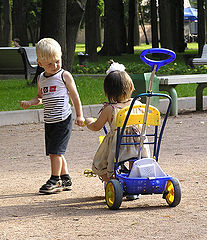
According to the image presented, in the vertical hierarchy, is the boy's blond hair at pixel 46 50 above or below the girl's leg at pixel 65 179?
above

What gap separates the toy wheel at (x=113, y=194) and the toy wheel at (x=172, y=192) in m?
0.39

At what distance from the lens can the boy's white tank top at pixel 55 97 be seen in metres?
5.80

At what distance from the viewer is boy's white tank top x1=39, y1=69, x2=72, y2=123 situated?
5.80 m

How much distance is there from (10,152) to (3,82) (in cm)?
884

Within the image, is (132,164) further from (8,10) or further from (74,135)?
(8,10)

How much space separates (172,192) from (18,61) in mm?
14338

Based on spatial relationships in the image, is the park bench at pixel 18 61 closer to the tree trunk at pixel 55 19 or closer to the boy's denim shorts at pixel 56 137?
the tree trunk at pixel 55 19

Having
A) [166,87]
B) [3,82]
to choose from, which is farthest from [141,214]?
[3,82]

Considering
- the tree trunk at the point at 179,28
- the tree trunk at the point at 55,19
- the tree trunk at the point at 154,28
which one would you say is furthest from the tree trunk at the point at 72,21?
the tree trunk at the point at 154,28

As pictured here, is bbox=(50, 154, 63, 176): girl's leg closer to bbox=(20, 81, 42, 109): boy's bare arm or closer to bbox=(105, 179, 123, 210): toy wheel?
bbox=(20, 81, 42, 109): boy's bare arm

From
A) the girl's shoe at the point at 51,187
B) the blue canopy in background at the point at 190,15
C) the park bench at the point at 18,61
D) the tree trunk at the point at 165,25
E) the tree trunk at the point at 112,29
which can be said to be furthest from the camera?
the blue canopy in background at the point at 190,15

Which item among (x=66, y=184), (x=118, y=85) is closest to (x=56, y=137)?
(x=66, y=184)

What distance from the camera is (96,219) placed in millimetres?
4812

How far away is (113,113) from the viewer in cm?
524
